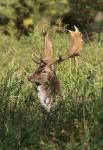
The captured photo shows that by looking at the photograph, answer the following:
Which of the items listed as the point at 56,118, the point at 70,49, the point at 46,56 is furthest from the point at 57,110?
the point at 70,49

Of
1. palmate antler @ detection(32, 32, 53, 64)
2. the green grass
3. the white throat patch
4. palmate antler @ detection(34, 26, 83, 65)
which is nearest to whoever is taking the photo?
the green grass

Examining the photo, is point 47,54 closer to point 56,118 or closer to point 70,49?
point 70,49

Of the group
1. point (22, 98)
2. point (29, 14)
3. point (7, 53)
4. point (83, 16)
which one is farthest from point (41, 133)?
point (83, 16)

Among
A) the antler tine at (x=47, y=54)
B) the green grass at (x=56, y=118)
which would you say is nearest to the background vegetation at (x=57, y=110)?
the green grass at (x=56, y=118)

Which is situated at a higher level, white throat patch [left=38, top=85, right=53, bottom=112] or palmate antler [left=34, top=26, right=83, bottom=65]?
palmate antler [left=34, top=26, right=83, bottom=65]

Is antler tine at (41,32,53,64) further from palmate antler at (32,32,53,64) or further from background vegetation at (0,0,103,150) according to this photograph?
background vegetation at (0,0,103,150)

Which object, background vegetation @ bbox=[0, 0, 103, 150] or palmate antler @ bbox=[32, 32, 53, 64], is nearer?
background vegetation @ bbox=[0, 0, 103, 150]

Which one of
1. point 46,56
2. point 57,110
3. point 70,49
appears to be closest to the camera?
point 57,110

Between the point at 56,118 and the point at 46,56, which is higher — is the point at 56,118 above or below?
below

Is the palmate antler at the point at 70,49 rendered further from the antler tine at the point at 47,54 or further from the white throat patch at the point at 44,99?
the white throat patch at the point at 44,99

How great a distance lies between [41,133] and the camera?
19.9 feet

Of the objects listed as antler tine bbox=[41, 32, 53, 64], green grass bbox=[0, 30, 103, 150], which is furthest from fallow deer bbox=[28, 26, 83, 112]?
green grass bbox=[0, 30, 103, 150]

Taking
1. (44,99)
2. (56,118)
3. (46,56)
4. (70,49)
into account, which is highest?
(70,49)

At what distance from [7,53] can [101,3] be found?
5.45 meters
